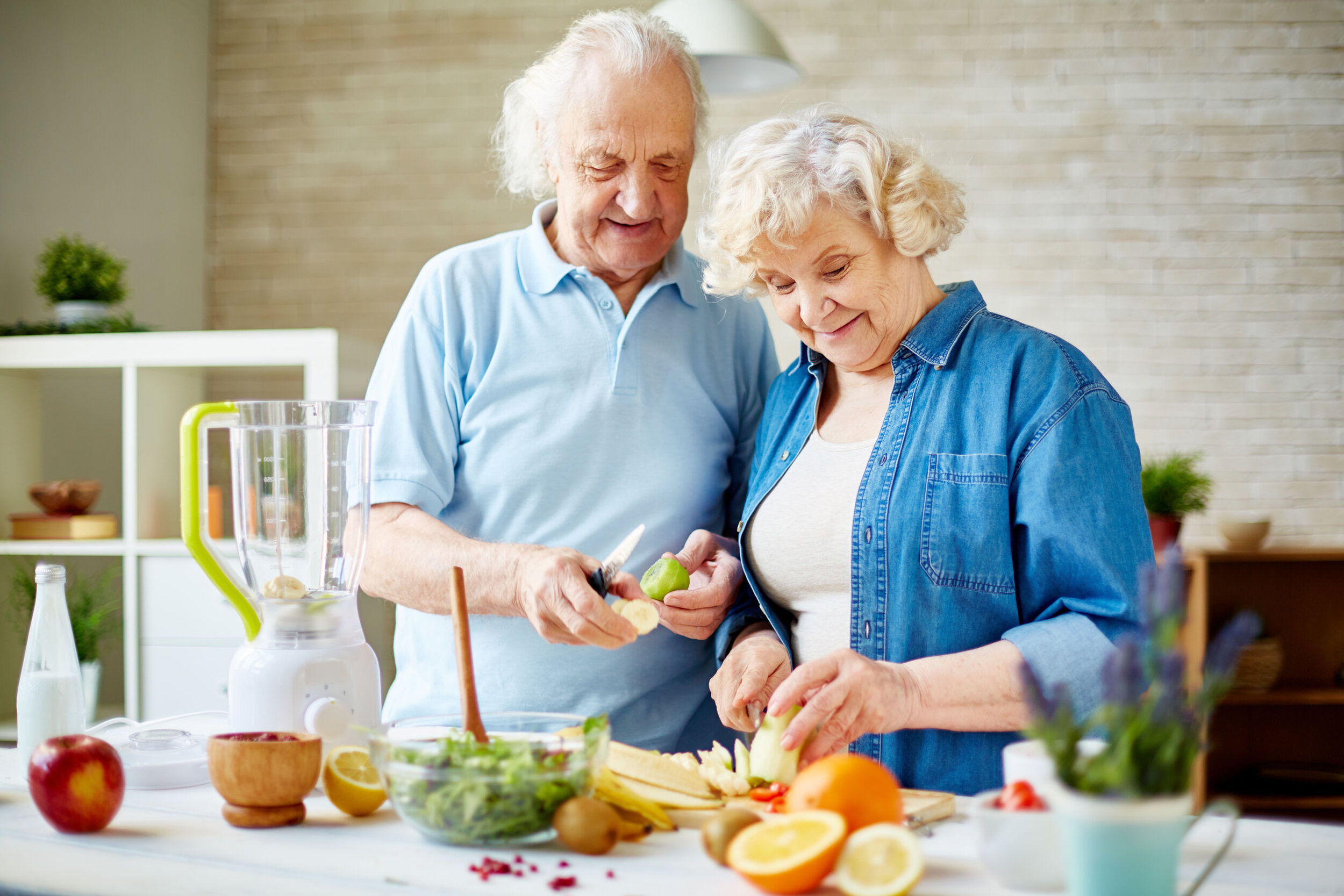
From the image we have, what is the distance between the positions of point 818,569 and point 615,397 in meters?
0.46

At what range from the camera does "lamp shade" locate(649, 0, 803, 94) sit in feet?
8.72

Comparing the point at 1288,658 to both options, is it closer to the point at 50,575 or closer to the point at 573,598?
the point at 573,598

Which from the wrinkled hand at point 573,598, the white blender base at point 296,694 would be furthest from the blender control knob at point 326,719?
the wrinkled hand at point 573,598

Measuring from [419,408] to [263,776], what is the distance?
750 millimetres

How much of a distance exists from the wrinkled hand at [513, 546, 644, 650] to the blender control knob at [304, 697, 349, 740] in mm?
270

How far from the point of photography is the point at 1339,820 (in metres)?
3.84

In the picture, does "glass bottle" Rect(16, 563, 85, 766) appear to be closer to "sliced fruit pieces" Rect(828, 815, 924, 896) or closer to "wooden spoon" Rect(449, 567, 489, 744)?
"wooden spoon" Rect(449, 567, 489, 744)

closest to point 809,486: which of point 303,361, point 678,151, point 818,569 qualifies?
point 818,569

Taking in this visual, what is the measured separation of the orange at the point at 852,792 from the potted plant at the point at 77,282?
10.1 feet

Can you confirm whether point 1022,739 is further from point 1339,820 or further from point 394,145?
point 394,145

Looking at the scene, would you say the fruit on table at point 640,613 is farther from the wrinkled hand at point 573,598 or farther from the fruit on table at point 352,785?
the fruit on table at point 352,785

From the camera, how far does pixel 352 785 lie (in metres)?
1.17

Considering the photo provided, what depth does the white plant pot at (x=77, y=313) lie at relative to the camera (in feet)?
11.0

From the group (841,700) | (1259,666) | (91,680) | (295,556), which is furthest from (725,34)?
(1259,666)
